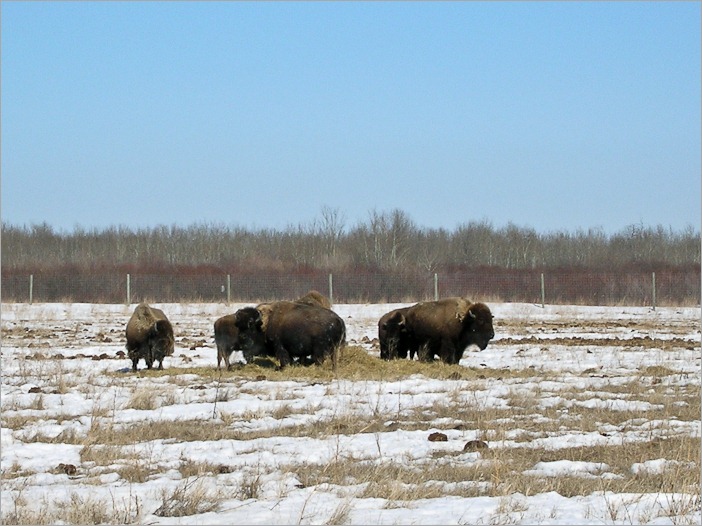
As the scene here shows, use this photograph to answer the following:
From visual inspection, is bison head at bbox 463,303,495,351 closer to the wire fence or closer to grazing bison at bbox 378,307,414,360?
grazing bison at bbox 378,307,414,360

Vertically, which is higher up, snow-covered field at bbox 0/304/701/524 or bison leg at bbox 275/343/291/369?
bison leg at bbox 275/343/291/369

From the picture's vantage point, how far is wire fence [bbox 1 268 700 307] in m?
53.6

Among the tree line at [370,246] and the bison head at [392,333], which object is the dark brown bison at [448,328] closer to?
the bison head at [392,333]

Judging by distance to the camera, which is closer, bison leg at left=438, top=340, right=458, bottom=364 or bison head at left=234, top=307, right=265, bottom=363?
bison head at left=234, top=307, right=265, bottom=363

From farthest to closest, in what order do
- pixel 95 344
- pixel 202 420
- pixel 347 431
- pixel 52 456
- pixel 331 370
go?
pixel 95 344 < pixel 331 370 < pixel 202 420 < pixel 347 431 < pixel 52 456

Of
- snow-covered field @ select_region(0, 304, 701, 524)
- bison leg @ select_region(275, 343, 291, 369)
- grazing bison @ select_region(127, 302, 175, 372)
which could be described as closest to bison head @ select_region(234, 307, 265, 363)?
bison leg @ select_region(275, 343, 291, 369)

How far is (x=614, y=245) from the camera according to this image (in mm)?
111188

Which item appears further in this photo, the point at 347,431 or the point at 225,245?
the point at 225,245

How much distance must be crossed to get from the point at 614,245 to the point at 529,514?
109m

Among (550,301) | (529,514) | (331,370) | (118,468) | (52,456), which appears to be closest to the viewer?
(529,514)

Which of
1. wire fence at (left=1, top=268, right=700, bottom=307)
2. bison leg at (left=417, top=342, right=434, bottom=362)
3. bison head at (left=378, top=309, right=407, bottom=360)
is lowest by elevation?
bison leg at (left=417, top=342, right=434, bottom=362)

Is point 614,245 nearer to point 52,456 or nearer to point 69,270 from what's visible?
point 69,270

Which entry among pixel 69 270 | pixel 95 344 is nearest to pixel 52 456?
pixel 95 344

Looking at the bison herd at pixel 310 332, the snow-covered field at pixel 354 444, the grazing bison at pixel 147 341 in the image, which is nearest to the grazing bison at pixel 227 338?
the bison herd at pixel 310 332
